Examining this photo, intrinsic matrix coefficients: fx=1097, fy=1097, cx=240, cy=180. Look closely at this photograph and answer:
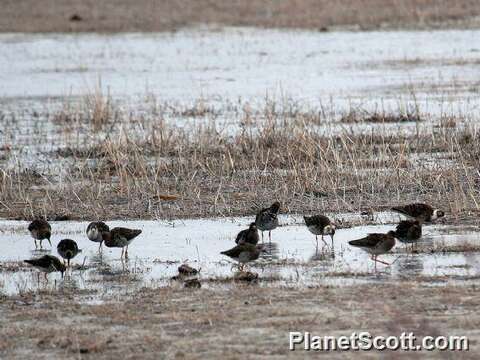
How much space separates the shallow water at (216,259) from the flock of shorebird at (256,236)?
6.0 inches

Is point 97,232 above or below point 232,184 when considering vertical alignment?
below

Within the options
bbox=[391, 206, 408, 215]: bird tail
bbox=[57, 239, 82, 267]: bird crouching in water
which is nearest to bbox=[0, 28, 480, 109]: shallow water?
bbox=[391, 206, 408, 215]: bird tail

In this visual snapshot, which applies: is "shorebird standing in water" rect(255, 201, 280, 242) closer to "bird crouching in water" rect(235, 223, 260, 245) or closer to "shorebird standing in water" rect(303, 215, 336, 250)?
"shorebird standing in water" rect(303, 215, 336, 250)

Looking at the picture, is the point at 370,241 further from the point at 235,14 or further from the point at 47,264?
the point at 235,14

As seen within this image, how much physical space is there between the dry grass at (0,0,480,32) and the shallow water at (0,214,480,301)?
2734 cm

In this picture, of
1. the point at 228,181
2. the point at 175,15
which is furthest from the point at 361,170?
the point at 175,15

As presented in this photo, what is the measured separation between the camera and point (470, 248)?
10758 millimetres

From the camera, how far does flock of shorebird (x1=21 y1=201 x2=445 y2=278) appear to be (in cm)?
1018

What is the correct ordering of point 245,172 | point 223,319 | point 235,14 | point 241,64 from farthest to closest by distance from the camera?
1. point 235,14
2. point 241,64
3. point 245,172
4. point 223,319

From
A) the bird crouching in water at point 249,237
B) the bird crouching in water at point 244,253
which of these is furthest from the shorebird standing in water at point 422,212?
the bird crouching in water at point 244,253

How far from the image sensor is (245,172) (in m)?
15.6

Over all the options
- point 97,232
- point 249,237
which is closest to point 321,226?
point 249,237

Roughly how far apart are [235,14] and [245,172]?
28670 mm

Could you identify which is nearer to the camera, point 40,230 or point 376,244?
point 376,244
